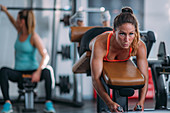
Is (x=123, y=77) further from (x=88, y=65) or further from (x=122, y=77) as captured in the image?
(x=88, y=65)

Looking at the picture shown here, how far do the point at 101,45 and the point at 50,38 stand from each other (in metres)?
2.62

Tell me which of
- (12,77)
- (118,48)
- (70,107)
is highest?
(118,48)

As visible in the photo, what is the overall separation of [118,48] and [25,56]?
1863 mm

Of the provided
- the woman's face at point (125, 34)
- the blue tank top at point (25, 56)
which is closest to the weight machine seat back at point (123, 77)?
the woman's face at point (125, 34)

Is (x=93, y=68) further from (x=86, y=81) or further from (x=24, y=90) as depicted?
(x=86, y=81)

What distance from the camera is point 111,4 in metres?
4.37

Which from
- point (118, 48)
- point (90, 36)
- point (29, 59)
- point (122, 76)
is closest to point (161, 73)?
point (90, 36)

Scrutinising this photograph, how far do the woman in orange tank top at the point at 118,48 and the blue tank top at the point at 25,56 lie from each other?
1.74 metres

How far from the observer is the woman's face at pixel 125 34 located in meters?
1.56

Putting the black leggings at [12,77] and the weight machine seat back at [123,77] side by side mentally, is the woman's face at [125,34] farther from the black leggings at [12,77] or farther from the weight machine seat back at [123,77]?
the black leggings at [12,77]

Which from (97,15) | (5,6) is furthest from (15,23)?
(97,15)

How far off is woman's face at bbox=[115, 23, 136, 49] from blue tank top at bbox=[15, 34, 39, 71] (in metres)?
1.87

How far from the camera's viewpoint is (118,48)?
165 cm

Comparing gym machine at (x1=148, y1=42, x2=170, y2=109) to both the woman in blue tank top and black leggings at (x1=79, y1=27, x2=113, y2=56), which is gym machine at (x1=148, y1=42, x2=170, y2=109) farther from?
the woman in blue tank top
